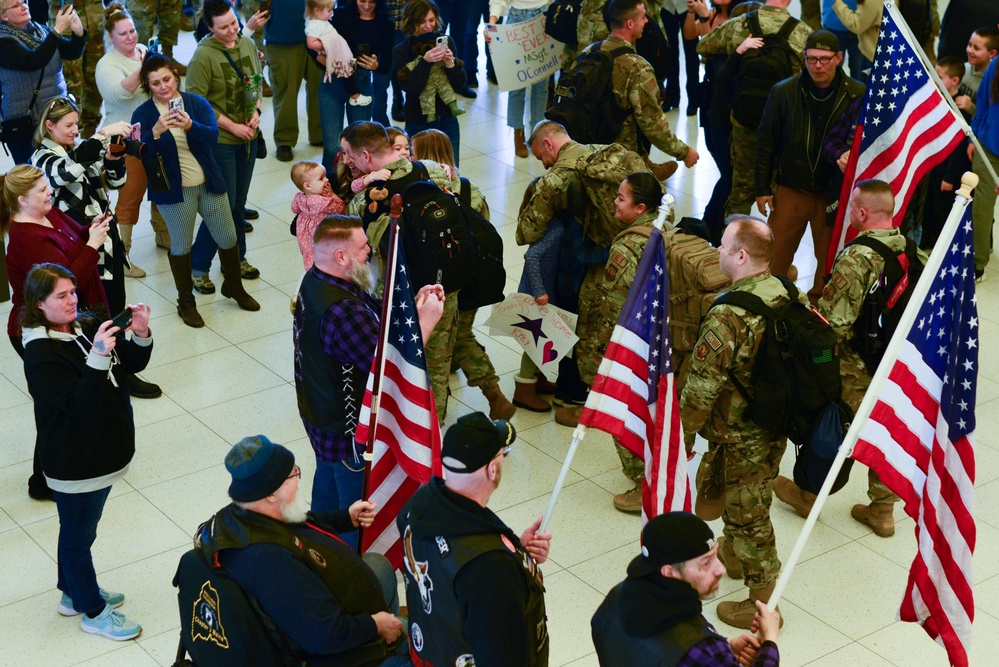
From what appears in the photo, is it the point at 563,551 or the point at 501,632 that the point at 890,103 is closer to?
the point at 563,551

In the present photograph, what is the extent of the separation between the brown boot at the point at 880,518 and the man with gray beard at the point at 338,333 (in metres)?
2.50

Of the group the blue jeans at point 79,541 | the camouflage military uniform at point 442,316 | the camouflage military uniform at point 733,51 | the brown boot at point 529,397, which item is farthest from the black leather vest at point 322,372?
the camouflage military uniform at point 733,51

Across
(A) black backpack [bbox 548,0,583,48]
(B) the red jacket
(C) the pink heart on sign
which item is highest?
(A) black backpack [bbox 548,0,583,48]

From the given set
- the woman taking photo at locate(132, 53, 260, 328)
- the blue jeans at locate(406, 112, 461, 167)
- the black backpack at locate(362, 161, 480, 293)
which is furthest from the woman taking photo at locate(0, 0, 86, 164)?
the black backpack at locate(362, 161, 480, 293)

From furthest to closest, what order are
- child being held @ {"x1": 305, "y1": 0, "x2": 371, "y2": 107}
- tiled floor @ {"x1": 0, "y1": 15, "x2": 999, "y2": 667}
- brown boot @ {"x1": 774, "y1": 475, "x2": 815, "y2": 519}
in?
child being held @ {"x1": 305, "y1": 0, "x2": 371, "y2": 107} < brown boot @ {"x1": 774, "y1": 475, "x2": 815, "y2": 519} < tiled floor @ {"x1": 0, "y1": 15, "x2": 999, "y2": 667}

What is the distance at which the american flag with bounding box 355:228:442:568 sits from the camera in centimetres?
507

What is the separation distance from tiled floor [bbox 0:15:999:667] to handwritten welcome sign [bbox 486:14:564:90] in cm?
287

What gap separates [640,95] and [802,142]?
3.92ft

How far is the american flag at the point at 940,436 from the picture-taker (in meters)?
4.24

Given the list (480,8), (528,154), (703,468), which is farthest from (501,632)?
(480,8)

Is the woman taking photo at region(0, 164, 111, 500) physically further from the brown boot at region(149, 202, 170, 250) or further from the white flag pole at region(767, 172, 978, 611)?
the white flag pole at region(767, 172, 978, 611)

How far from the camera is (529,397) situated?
7395 mm

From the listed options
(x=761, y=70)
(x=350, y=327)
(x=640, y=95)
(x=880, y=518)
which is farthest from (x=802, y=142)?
(x=350, y=327)

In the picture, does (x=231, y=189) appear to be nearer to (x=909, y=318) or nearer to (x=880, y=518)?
(x=880, y=518)
